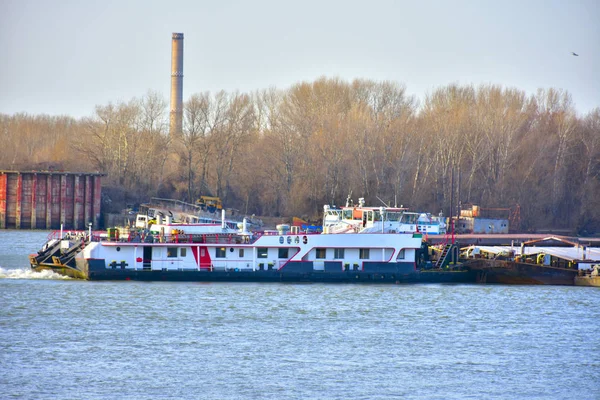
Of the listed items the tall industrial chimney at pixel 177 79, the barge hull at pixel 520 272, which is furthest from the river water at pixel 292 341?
the tall industrial chimney at pixel 177 79

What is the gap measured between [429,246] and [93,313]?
24.1 m

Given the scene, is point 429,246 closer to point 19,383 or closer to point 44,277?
point 44,277

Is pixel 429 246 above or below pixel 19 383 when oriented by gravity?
above

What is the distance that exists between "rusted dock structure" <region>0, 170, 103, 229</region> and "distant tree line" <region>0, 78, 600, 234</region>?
15.2 ft

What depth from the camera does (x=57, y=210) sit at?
102m

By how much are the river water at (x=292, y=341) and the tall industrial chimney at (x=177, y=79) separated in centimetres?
6277

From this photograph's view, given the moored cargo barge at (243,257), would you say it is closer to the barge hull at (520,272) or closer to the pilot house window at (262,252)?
the pilot house window at (262,252)

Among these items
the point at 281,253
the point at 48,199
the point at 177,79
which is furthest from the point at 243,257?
the point at 177,79

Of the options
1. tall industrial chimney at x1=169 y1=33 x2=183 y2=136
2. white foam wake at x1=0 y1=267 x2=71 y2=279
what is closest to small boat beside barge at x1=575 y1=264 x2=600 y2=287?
white foam wake at x1=0 y1=267 x2=71 y2=279

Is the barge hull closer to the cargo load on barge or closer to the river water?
the river water

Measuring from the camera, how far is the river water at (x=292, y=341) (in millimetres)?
32000

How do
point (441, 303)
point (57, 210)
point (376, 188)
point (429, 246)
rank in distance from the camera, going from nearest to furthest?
1. point (441, 303)
2. point (429, 246)
3. point (376, 188)
4. point (57, 210)

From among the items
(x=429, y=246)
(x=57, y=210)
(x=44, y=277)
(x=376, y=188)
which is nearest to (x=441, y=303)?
(x=429, y=246)

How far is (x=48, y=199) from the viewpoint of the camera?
Answer: 103 meters
